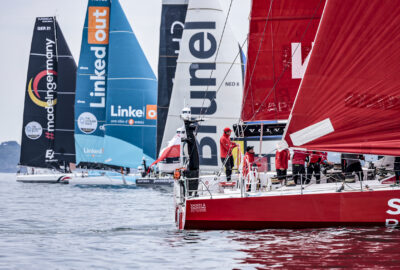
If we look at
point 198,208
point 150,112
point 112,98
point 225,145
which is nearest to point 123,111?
point 112,98

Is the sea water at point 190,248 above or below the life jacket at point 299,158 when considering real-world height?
below

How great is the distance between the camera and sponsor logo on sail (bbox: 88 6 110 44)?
47625 mm

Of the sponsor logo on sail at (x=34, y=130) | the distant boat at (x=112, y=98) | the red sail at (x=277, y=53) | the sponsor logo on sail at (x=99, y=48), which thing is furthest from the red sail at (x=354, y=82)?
the sponsor logo on sail at (x=34, y=130)

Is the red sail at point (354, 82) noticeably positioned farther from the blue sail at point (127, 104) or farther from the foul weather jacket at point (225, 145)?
the blue sail at point (127, 104)

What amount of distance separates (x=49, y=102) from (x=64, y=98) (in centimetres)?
122

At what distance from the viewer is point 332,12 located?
454 inches

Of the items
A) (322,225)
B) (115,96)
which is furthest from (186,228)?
(115,96)

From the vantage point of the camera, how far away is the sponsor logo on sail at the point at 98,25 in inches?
1875

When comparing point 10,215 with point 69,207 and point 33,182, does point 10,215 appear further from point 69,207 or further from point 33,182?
point 33,182

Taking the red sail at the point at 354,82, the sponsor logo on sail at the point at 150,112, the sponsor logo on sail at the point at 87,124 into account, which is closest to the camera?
the red sail at the point at 354,82

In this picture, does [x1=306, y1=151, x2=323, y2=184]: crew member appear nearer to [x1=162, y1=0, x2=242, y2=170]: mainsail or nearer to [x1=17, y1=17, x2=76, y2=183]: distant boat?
[x1=162, y1=0, x2=242, y2=170]: mainsail

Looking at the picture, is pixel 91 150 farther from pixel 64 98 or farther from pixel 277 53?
pixel 277 53

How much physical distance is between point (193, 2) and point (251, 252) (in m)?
17.5

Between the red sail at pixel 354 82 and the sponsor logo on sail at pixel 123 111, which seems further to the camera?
the sponsor logo on sail at pixel 123 111
